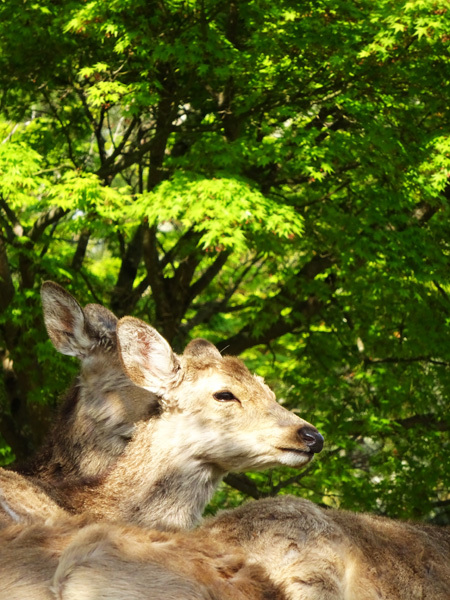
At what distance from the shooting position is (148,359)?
5.38 meters

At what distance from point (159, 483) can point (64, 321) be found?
1.64m

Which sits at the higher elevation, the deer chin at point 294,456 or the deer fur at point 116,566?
the deer chin at point 294,456

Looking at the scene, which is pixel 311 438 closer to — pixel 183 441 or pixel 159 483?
pixel 183 441

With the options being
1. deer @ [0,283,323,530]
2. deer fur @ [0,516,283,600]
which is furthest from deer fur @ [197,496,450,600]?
deer @ [0,283,323,530]

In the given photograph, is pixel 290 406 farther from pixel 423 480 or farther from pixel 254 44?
pixel 254 44

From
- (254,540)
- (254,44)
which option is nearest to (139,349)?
(254,540)

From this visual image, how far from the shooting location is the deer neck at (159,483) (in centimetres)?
504

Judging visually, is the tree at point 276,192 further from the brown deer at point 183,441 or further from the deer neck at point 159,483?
the deer neck at point 159,483

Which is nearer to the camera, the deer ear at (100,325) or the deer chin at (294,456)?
the deer chin at (294,456)

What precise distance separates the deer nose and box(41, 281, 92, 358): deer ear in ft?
6.16

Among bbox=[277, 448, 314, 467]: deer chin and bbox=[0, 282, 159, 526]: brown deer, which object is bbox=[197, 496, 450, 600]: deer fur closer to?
bbox=[277, 448, 314, 467]: deer chin

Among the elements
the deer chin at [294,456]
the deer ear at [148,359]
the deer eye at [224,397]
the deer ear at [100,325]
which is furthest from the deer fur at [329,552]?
the deer ear at [100,325]

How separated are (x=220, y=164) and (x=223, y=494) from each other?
259 inches

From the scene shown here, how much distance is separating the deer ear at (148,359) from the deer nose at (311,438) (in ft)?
2.79
